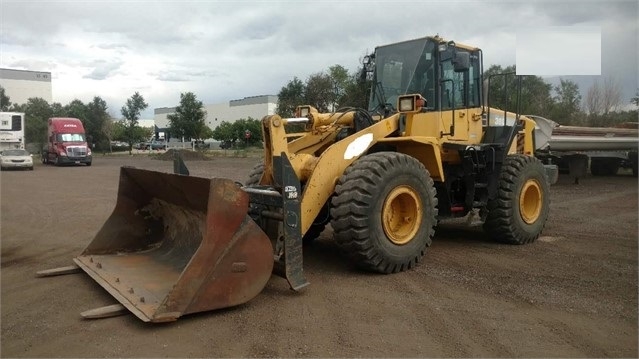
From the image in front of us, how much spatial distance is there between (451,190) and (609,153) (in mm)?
15756

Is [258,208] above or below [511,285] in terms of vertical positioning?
above

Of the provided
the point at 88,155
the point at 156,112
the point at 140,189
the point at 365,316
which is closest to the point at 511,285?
the point at 365,316

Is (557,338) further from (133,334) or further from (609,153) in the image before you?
(609,153)

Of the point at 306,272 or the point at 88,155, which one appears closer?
the point at 306,272

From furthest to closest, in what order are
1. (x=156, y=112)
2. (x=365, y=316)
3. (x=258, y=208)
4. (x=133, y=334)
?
(x=156, y=112)
(x=258, y=208)
(x=365, y=316)
(x=133, y=334)

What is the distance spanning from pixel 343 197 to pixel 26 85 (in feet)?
273

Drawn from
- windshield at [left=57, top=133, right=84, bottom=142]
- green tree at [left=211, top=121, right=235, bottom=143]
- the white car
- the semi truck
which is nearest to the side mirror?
the white car

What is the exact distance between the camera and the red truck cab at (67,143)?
33156mm

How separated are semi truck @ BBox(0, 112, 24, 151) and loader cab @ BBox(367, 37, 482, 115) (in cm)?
3047

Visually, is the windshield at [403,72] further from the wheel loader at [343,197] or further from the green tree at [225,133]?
the green tree at [225,133]

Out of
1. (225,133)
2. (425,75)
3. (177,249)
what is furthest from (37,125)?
(425,75)

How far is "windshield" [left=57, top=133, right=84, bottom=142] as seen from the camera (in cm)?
3325

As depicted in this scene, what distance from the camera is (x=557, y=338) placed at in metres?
4.13

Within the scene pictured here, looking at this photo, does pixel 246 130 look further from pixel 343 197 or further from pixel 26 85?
pixel 343 197
